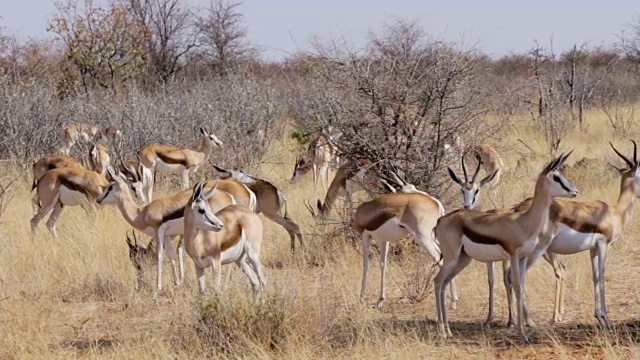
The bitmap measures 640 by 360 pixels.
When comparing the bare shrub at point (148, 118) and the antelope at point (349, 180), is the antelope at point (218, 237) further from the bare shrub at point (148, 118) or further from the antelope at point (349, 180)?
the bare shrub at point (148, 118)

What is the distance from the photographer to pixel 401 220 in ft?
23.9

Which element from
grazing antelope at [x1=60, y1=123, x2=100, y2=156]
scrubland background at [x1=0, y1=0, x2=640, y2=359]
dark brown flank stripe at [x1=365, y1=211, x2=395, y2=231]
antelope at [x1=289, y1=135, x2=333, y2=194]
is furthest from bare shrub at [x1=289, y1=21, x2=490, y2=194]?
grazing antelope at [x1=60, y1=123, x2=100, y2=156]

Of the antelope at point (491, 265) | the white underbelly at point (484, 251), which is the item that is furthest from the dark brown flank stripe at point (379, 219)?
the white underbelly at point (484, 251)

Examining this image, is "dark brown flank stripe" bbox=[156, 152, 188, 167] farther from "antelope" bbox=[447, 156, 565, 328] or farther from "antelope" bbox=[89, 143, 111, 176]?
"antelope" bbox=[447, 156, 565, 328]

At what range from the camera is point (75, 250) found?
9.30m

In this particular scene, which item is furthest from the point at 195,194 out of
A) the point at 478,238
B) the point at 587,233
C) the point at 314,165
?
the point at 314,165

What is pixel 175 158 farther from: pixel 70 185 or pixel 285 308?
pixel 285 308

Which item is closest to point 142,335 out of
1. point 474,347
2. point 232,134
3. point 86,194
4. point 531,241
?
point 474,347

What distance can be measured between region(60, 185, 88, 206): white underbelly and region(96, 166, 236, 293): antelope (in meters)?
1.91

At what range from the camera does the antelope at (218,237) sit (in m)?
6.96

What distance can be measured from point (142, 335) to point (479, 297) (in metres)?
2.63

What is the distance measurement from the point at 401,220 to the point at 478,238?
1.19 m

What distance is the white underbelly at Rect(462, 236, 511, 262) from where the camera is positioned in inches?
241

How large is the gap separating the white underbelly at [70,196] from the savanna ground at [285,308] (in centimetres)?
31
